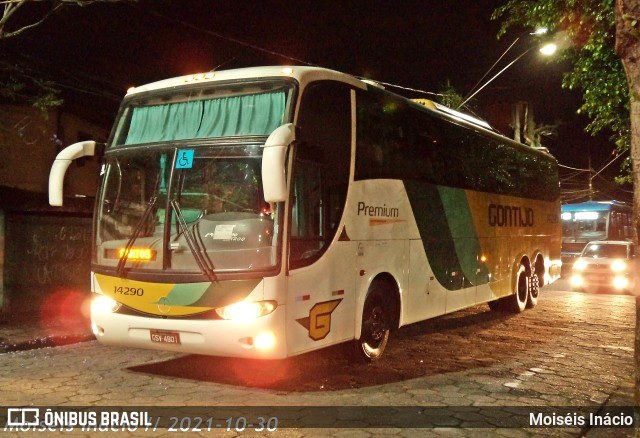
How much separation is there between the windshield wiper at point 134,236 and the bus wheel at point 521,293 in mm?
9138

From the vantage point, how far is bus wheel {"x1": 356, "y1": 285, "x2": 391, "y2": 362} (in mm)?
7348

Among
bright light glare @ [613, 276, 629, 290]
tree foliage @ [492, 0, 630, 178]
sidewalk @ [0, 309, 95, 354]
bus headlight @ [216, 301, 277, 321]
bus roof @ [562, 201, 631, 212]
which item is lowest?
sidewalk @ [0, 309, 95, 354]

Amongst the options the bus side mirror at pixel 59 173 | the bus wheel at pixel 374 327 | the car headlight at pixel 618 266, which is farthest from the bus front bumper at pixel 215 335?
the car headlight at pixel 618 266

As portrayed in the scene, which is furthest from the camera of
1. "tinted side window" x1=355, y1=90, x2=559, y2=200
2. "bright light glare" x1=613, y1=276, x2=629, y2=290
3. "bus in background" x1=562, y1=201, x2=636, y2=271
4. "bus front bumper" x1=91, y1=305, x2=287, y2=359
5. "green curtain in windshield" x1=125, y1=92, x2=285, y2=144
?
"bus in background" x1=562, y1=201, x2=636, y2=271

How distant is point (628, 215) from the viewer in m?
31.7

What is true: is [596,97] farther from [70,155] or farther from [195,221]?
[70,155]

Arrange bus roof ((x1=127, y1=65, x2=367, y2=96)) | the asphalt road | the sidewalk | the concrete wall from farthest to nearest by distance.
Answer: the concrete wall → the sidewalk → bus roof ((x1=127, y1=65, x2=367, y2=96)) → the asphalt road

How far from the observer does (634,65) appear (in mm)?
4867

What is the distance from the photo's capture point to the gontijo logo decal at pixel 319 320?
6179mm

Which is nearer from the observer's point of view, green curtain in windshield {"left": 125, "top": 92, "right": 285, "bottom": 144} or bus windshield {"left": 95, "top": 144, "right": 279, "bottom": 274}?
bus windshield {"left": 95, "top": 144, "right": 279, "bottom": 274}

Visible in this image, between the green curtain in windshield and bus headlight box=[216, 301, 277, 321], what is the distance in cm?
181

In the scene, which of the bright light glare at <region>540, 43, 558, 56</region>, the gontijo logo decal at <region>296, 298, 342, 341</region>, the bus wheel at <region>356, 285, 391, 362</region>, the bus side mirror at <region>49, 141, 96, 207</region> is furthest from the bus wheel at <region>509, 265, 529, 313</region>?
the bus side mirror at <region>49, 141, 96, 207</region>

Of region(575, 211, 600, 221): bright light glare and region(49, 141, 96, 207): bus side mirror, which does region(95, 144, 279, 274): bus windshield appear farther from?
region(575, 211, 600, 221): bright light glare

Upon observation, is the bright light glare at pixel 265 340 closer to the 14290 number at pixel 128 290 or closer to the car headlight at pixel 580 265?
the 14290 number at pixel 128 290
